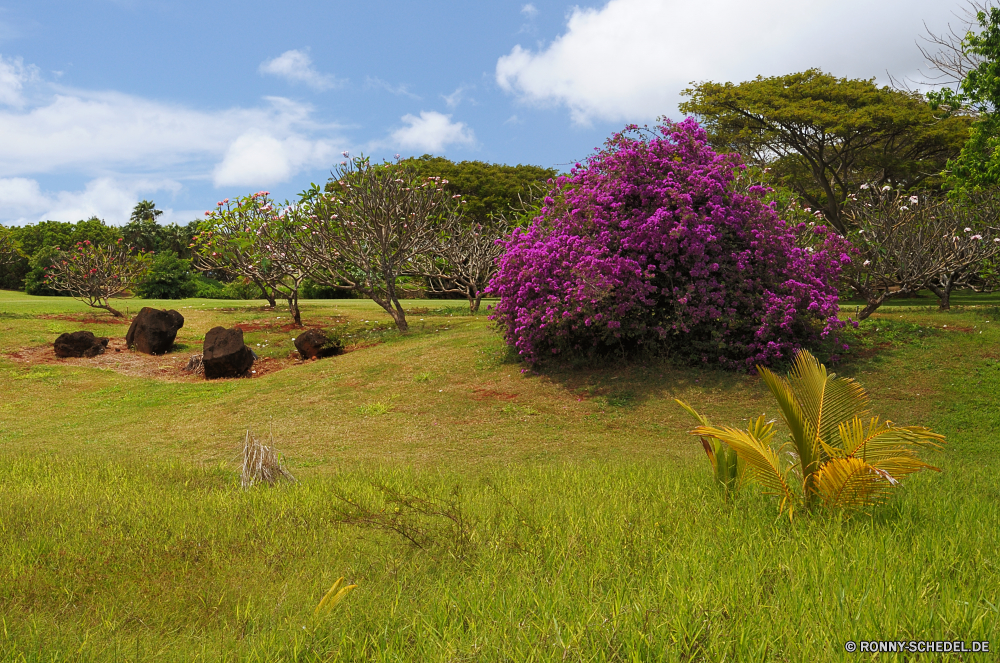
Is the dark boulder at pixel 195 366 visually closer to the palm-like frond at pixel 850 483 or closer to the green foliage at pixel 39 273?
the palm-like frond at pixel 850 483

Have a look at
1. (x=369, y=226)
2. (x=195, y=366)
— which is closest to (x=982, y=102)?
(x=369, y=226)

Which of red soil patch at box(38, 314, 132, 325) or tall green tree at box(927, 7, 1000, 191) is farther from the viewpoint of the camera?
red soil patch at box(38, 314, 132, 325)

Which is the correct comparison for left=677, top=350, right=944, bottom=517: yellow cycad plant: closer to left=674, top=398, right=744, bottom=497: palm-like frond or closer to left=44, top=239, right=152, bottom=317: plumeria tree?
left=674, top=398, right=744, bottom=497: palm-like frond

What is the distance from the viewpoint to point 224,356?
53.5 ft

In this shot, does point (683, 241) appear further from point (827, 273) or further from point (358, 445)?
point (358, 445)

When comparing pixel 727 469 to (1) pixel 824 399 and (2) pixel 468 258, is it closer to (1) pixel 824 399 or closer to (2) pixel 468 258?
(1) pixel 824 399

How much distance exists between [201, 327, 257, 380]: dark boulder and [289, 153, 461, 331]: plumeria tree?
5048mm

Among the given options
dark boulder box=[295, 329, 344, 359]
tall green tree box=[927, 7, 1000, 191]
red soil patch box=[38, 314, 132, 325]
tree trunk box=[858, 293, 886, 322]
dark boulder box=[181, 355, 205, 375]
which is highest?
tall green tree box=[927, 7, 1000, 191]

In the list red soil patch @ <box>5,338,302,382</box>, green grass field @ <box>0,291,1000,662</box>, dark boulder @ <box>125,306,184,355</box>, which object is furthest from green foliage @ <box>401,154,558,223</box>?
green grass field @ <box>0,291,1000,662</box>

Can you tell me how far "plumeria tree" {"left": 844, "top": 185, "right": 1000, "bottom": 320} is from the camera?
1800cm

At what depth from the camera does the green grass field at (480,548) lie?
10.5 feet


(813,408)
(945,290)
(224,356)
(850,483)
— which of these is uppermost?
(945,290)

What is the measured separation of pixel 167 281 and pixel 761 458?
46649 millimetres

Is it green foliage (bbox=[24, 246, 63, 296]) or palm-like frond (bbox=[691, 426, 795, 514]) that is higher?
green foliage (bbox=[24, 246, 63, 296])
